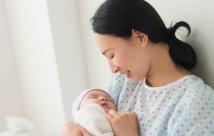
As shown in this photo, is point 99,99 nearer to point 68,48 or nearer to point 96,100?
point 96,100

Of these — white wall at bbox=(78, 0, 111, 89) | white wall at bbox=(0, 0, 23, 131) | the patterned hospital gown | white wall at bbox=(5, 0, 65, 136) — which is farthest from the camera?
white wall at bbox=(0, 0, 23, 131)

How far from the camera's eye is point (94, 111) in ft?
3.88

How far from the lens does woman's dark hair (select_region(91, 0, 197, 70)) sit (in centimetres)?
105

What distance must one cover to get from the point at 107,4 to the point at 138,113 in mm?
359

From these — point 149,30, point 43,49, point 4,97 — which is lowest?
point 4,97

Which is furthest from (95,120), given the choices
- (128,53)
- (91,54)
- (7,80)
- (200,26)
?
(7,80)

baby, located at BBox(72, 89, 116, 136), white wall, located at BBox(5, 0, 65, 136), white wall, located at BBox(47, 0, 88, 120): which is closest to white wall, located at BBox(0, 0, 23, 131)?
white wall, located at BBox(5, 0, 65, 136)

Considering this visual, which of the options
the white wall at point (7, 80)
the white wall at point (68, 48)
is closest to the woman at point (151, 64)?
the white wall at point (68, 48)

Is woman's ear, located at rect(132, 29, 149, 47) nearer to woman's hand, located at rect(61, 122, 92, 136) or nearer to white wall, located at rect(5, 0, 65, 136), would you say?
woman's hand, located at rect(61, 122, 92, 136)

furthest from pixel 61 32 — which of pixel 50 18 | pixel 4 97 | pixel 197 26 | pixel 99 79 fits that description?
pixel 197 26

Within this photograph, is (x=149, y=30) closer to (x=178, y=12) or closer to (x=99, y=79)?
(x=178, y=12)

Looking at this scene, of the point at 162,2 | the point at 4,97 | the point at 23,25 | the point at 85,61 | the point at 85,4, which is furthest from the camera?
the point at 4,97

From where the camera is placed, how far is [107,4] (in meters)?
1.08

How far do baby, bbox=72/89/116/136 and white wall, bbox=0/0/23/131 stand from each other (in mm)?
995
